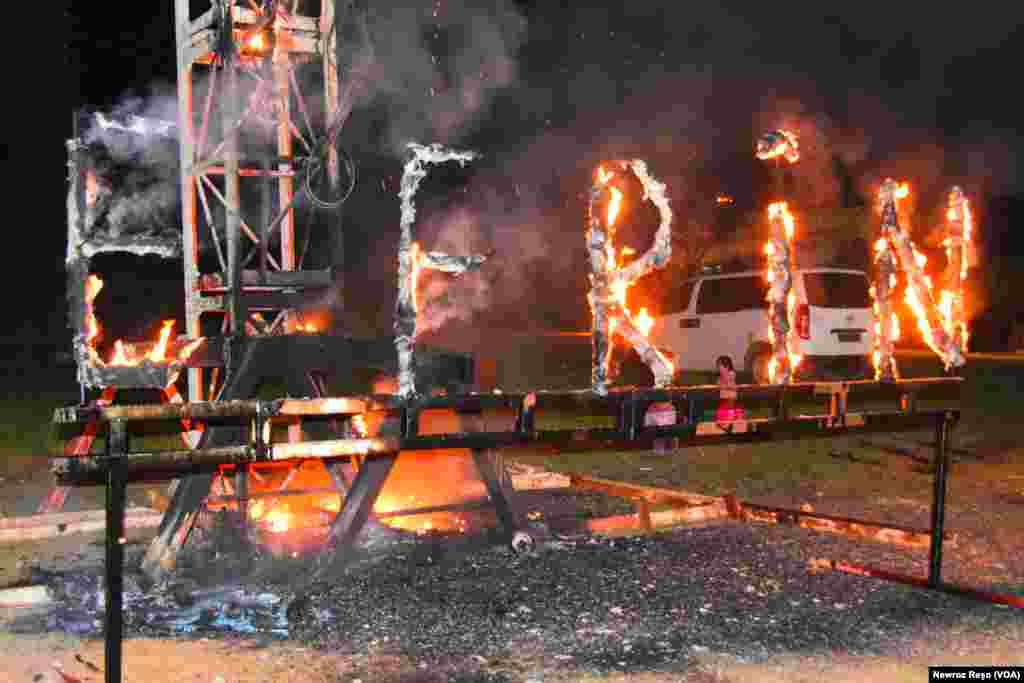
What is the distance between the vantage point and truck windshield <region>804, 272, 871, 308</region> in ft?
48.9

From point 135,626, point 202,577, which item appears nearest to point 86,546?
point 202,577

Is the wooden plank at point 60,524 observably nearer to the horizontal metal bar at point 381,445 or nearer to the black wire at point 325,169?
the horizontal metal bar at point 381,445

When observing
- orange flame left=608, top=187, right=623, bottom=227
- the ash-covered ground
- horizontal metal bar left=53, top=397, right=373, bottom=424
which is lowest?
the ash-covered ground

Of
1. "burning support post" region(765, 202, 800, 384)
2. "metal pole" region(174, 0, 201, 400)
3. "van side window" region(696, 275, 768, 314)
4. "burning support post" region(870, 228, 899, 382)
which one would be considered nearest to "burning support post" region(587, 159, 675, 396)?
"burning support post" region(765, 202, 800, 384)

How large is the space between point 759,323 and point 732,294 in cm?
103

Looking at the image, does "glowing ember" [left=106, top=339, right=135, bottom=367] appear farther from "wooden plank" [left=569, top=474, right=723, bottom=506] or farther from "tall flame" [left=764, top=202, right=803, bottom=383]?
"wooden plank" [left=569, top=474, right=723, bottom=506]

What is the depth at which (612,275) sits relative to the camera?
4723 millimetres

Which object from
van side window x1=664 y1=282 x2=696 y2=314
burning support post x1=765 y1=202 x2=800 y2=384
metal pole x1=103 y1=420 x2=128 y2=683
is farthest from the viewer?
van side window x1=664 y1=282 x2=696 y2=314

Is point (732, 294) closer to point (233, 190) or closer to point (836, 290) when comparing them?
point (836, 290)

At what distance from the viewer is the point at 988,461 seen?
11.0m

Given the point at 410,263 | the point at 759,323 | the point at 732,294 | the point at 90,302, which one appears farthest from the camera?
the point at 732,294

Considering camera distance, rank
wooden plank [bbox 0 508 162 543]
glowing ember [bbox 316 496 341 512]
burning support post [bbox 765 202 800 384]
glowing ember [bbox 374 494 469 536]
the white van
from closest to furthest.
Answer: burning support post [bbox 765 202 800 384], wooden plank [bbox 0 508 162 543], glowing ember [bbox 374 494 469 536], glowing ember [bbox 316 496 341 512], the white van

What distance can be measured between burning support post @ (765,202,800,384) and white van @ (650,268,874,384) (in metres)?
7.79

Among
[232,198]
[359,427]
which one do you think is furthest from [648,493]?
[232,198]
